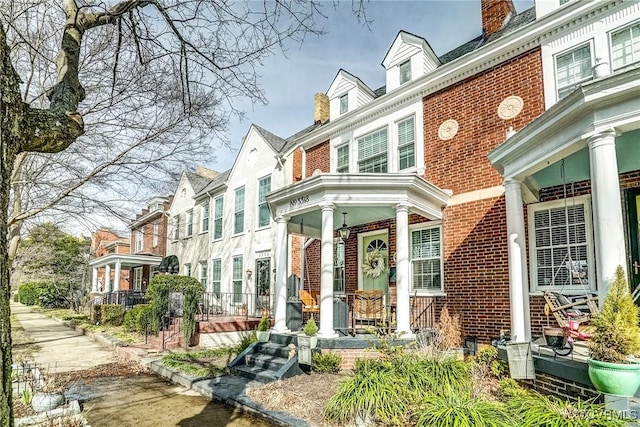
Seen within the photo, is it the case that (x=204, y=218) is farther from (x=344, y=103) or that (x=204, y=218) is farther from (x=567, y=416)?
(x=567, y=416)

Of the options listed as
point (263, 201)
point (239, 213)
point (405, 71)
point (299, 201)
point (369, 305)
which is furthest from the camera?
point (239, 213)

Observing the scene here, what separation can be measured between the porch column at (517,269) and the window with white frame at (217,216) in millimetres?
13885

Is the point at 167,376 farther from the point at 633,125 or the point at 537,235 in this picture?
the point at 633,125

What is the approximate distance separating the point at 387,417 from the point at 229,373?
4606 mm

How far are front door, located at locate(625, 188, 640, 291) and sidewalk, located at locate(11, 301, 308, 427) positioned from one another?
6.01 m

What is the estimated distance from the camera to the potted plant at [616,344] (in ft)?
13.4

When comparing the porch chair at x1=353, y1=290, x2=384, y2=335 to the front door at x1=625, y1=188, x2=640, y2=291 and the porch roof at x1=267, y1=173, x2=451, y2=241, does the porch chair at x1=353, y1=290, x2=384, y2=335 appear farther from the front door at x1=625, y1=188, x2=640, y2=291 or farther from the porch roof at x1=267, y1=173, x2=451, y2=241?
the front door at x1=625, y1=188, x2=640, y2=291

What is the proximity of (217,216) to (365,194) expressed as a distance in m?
11.8

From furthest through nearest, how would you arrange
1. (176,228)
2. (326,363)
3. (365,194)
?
1. (176,228)
2. (365,194)
3. (326,363)

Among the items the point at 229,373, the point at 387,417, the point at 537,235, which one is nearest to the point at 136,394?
the point at 229,373

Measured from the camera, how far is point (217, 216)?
18938mm

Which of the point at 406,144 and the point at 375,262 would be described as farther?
the point at 375,262

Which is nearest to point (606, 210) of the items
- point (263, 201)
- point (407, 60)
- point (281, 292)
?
point (281, 292)

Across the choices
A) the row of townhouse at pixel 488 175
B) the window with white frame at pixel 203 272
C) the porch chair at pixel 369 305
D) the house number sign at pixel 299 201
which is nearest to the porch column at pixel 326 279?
the row of townhouse at pixel 488 175
